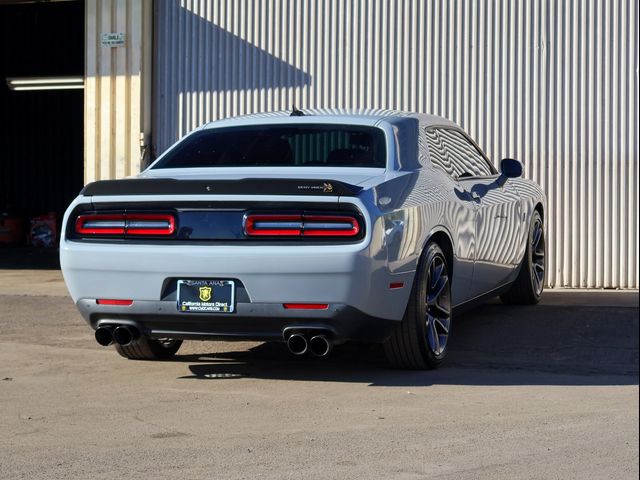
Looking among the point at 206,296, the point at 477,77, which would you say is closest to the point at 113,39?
the point at 477,77

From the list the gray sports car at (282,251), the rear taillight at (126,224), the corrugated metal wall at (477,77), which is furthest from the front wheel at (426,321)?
the corrugated metal wall at (477,77)

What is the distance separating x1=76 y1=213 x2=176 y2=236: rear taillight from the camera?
6676 millimetres

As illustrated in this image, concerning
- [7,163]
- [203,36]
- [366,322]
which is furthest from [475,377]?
[7,163]

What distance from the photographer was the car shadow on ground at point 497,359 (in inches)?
281

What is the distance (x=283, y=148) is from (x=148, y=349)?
57.0 inches

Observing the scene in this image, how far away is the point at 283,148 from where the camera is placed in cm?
775

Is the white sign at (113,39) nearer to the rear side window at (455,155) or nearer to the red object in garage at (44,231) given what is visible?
the rear side window at (455,155)

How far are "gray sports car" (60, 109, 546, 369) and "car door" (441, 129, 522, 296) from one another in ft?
1.97

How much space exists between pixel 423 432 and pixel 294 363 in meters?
2.09

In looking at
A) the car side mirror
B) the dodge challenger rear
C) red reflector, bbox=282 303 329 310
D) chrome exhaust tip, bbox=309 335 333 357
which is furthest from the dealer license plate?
the car side mirror

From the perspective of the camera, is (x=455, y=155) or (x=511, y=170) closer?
(x=455, y=155)

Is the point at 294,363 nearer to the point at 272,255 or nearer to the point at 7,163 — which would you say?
the point at 272,255

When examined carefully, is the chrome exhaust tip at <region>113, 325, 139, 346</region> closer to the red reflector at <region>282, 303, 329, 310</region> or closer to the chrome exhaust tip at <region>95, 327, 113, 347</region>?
the chrome exhaust tip at <region>95, 327, 113, 347</region>

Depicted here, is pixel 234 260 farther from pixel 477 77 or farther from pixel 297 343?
pixel 477 77
